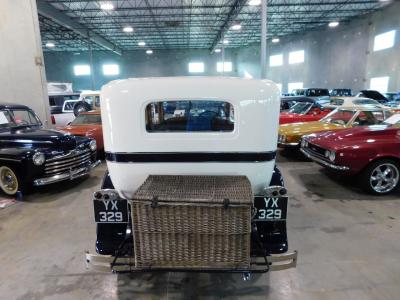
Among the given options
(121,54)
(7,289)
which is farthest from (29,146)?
(121,54)

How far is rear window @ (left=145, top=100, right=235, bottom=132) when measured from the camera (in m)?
2.46

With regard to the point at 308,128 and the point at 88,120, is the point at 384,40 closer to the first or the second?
the point at 308,128

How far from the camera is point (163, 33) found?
23.1 metres

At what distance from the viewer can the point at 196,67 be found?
1220 inches

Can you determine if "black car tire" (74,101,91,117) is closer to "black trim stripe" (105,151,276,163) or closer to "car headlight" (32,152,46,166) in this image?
"car headlight" (32,152,46,166)

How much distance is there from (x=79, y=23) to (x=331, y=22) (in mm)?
17614

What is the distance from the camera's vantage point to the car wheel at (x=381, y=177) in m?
4.67

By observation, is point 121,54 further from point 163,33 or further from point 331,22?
point 331,22

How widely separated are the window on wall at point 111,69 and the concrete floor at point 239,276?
2835 cm

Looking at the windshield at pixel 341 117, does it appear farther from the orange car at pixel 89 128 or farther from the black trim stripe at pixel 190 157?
the orange car at pixel 89 128

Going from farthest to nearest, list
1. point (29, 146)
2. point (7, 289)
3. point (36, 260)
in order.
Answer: point (29, 146) → point (36, 260) → point (7, 289)

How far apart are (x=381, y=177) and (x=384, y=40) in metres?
16.5

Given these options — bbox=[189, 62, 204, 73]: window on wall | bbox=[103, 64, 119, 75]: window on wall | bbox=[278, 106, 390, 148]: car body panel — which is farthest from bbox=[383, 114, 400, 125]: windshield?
bbox=[103, 64, 119, 75]: window on wall

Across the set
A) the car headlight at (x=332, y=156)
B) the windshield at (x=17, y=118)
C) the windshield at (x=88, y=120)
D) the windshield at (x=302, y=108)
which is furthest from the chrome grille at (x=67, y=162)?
the windshield at (x=302, y=108)
